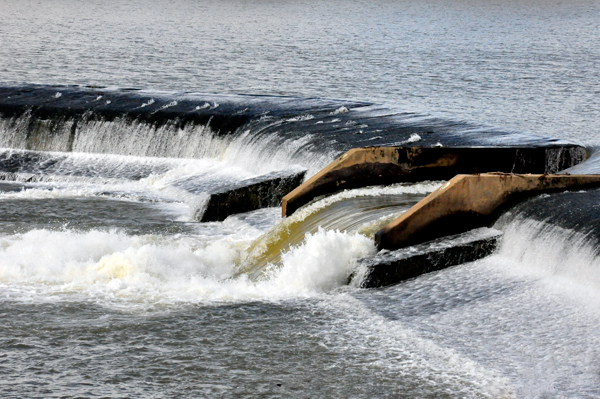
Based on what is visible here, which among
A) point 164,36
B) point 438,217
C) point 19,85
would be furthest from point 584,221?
point 164,36

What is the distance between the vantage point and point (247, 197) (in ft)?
51.3

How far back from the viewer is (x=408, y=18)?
64812mm

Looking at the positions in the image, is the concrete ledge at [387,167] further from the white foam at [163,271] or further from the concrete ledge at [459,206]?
the concrete ledge at [459,206]

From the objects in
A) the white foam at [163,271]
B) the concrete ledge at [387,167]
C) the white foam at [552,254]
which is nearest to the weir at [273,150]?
the concrete ledge at [387,167]

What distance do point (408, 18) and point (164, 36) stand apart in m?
24.7

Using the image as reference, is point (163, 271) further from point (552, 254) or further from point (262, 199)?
point (552, 254)

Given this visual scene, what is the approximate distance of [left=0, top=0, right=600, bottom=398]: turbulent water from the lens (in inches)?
341

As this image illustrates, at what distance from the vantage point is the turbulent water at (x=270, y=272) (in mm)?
8664

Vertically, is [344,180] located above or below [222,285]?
above

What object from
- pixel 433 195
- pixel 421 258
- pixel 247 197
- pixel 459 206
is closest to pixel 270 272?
pixel 421 258

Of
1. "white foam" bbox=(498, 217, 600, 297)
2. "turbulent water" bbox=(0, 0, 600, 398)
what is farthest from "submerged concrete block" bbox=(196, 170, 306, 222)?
"white foam" bbox=(498, 217, 600, 297)

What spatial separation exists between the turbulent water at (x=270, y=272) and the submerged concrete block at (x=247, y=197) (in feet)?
0.83

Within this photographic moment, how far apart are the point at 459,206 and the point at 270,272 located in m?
2.78

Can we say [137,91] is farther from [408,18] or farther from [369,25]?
[408,18]
